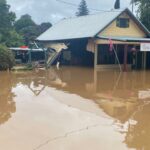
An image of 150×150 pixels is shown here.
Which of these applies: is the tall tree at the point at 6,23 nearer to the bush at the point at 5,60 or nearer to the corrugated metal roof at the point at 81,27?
the corrugated metal roof at the point at 81,27

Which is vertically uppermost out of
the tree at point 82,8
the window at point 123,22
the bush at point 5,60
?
the tree at point 82,8

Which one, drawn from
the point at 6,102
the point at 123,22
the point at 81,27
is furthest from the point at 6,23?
the point at 6,102

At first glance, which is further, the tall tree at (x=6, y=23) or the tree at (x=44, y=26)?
the tree at (x=44, y=26)

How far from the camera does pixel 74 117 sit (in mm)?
9609

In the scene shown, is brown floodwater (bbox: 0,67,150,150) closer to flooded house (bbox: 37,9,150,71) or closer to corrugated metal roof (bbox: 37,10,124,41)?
flooded house (bbox: 37,9,150,71)

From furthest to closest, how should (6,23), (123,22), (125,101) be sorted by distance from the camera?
(6,23)
(123,22)
(125,101)

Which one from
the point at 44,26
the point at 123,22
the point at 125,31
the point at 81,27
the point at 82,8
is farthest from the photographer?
the point at 82,8

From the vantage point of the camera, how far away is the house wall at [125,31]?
91.3 feet

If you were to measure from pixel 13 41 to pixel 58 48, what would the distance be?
7171 mm

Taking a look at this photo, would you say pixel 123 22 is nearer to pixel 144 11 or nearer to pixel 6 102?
pixel 144 11

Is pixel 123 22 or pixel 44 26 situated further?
pixel 44 26

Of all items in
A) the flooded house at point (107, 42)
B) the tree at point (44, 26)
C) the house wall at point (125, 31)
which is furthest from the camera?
the tree at point (44, 26)

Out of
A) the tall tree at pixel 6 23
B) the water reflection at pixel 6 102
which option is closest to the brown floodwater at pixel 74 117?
the water reflection at pixel 6 102

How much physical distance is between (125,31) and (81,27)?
3.96 meters
